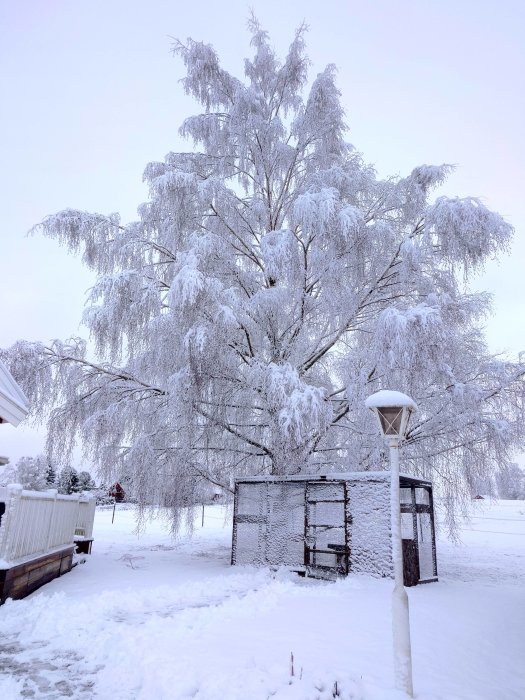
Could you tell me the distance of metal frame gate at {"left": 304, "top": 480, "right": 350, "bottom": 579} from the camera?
10070 mm

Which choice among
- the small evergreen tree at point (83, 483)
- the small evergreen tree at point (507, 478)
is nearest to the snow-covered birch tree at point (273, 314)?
the small evergreen tree at point (507, 478)

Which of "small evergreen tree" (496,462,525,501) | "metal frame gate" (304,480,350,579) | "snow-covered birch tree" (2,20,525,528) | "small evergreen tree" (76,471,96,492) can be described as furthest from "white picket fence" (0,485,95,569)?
"small evergreen tree" (76,471,96,492)

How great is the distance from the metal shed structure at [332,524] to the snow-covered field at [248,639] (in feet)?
1.87

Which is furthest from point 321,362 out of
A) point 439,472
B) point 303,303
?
point 439,472

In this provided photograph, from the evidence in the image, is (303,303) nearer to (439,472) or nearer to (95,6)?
(439,472)

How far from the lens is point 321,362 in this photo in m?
14.0

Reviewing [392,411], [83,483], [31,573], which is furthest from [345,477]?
[83,483]

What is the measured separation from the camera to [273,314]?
11344 mm

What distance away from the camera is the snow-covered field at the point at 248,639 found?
3.99m

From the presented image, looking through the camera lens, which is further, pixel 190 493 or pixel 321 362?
pixel 321 362

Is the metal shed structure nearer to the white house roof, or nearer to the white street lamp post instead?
the white street lamp post

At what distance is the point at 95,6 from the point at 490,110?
12.6 meters

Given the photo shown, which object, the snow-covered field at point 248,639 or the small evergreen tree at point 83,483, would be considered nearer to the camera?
the snow-covered field at point 248,639

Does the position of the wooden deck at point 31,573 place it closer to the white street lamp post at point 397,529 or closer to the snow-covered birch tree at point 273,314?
the snow-covered birch tree at point 273,314
